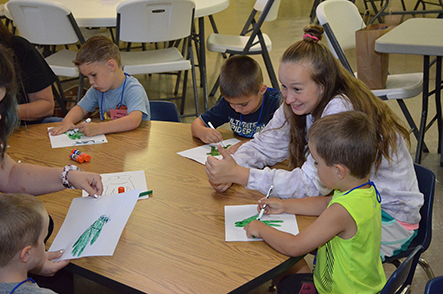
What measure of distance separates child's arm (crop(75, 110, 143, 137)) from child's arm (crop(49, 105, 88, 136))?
49 mm

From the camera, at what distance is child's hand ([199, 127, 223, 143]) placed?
1.77 m

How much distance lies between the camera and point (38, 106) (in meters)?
2.18

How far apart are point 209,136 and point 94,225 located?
66cm

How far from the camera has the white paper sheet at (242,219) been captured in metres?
1.19

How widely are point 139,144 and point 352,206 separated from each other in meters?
0.92

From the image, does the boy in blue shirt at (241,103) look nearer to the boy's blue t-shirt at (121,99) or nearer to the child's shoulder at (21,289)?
the boy's blue t-shirt at (121,99)

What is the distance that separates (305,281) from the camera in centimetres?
132

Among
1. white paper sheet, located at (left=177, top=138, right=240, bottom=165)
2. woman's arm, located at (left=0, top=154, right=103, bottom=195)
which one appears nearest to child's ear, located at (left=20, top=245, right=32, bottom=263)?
woman's arm, located at (left=0, top=154, right=103, bottom=195)

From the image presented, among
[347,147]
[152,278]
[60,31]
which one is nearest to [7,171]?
[152,278]

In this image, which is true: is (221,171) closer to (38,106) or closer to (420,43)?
(38,106)

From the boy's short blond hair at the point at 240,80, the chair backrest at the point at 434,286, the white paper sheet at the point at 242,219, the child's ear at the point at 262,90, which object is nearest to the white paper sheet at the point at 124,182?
the white paper sheet at the point at 242,219

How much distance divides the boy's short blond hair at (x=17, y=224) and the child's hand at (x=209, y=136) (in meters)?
0.81

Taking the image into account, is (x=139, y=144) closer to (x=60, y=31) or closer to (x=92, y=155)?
(x=92, y=155)

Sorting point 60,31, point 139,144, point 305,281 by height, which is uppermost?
point 60,31
